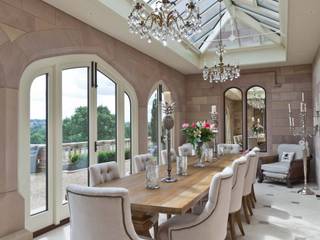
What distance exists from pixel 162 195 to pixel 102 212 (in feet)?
2.14

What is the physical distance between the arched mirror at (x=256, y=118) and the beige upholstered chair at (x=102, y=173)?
17.6ft

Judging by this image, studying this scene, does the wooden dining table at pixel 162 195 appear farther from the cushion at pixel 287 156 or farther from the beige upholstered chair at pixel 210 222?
the cushion at pixel 287 156

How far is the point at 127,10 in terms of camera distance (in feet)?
13.4

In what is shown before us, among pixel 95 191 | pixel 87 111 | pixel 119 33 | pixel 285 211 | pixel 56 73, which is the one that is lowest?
pixel 285 211

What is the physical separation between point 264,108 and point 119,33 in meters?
4.61

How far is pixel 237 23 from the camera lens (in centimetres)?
624

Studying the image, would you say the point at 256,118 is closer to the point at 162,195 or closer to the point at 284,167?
the point at 284,167

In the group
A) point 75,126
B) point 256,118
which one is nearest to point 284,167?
point 256,118

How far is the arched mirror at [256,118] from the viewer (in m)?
7.57

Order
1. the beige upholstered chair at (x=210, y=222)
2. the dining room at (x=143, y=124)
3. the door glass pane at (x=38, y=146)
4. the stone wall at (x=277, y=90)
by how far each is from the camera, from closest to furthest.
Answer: the beige upholstered chair at (x=210, y=222) < the dining room at (x=143, y=124) < the door glass pane at (x=38, y=146) < the stone wall at (x=277, y=90)

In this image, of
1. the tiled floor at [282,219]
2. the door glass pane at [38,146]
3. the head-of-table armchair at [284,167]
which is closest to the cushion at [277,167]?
the head-of-table armchair at [284,167]

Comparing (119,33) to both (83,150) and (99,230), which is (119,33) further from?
(99,230)

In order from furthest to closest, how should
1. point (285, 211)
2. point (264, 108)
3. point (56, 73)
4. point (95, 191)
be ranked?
point (264, 108) < point (285, 211) < point (56, 73) < point (95, 191)

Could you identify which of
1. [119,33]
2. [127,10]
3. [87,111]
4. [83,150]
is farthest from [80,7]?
[83,150]
